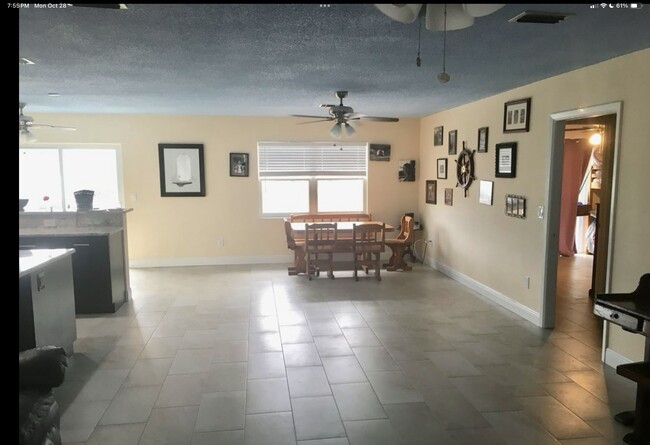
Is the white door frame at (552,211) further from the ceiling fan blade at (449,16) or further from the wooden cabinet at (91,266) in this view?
the wooden cabinet at (91,266)

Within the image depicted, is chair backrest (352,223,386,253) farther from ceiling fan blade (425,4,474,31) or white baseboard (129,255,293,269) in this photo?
ceiling fan blade (425,4,474,31)

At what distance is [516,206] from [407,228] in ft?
8.08

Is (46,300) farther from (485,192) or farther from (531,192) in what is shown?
(485,192)

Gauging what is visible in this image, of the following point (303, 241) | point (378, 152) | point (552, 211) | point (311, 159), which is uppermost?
point (378, 152)

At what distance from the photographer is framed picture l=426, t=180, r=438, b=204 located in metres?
6.97

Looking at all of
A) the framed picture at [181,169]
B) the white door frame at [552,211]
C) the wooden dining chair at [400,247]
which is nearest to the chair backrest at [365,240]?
the wooden dining chair at [400,247]

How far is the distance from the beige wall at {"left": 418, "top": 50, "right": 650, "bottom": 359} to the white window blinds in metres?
1.14

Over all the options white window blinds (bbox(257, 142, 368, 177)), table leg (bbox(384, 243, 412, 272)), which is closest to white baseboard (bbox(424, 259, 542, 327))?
table leg (bbox(384, 243, 412, 272))

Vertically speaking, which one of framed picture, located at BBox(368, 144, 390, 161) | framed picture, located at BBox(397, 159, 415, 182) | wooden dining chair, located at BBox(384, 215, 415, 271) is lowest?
wooden dining chair, located at BBox(384, 215, 415, 271)

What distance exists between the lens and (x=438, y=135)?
6.77 metres

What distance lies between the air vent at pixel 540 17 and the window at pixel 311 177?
4990 millimetres

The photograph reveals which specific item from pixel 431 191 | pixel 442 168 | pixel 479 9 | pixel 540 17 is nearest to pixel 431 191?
pixel 431 191

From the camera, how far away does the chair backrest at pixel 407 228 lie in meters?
6.98

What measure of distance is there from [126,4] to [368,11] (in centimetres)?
125
